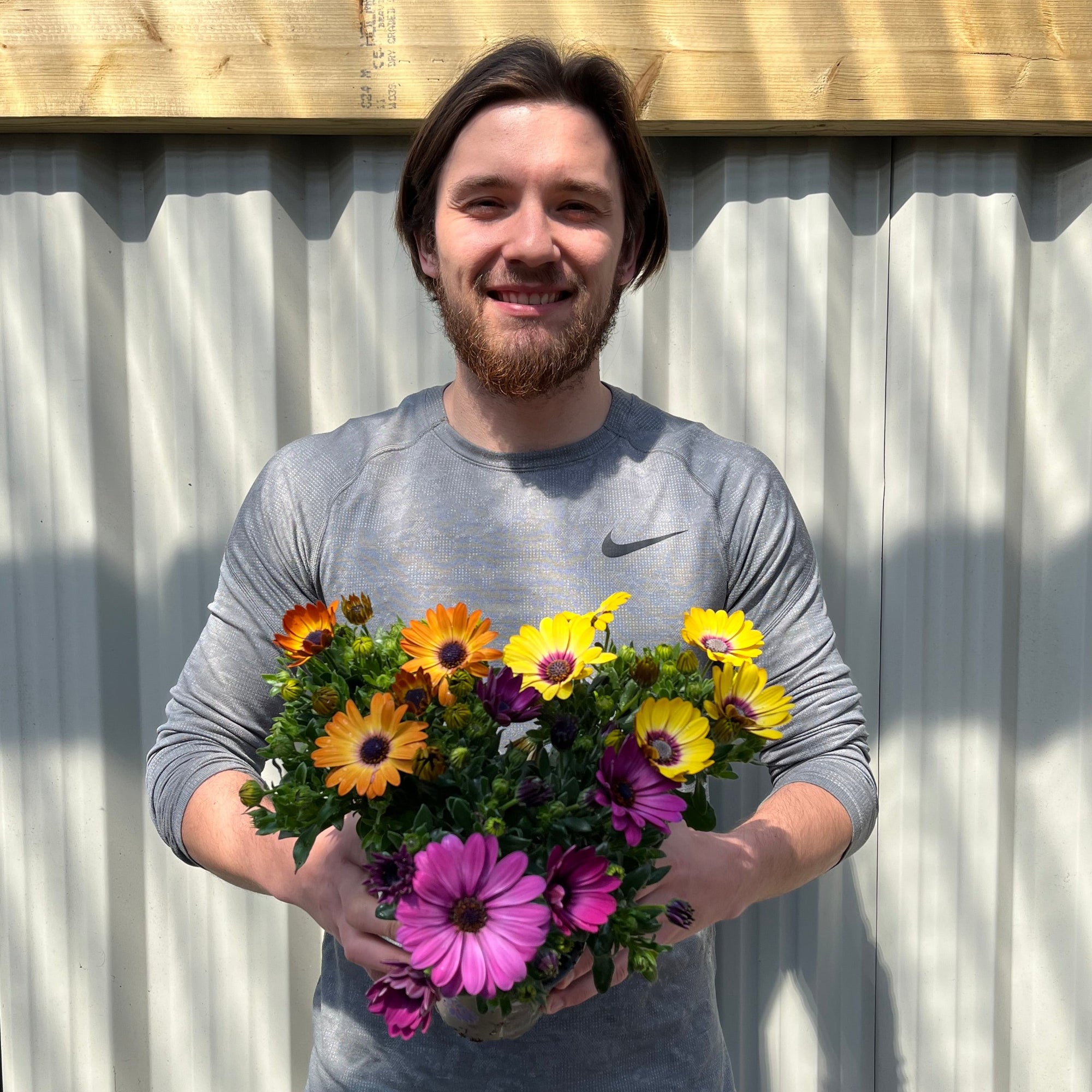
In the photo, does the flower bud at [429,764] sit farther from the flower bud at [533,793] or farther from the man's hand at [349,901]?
the man's hand at [349,901]

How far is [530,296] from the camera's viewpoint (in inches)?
56.8

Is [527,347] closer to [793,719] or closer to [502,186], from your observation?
[502,186]

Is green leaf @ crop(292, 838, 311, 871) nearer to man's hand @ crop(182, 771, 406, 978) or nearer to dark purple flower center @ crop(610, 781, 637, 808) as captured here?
man's hand @ crop(182, 771, 406, 978)

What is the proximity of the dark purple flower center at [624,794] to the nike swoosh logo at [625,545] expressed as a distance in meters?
0.57

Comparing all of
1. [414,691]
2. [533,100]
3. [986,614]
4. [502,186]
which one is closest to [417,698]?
[414,691]

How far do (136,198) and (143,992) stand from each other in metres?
1.66

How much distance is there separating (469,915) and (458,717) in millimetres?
179

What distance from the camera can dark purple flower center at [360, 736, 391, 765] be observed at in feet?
2.95

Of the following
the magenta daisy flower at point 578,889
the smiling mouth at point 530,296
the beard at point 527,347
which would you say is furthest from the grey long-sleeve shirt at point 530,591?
the magenta daisy flower at point 578,889

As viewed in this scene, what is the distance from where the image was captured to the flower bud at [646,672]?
3.33 ft

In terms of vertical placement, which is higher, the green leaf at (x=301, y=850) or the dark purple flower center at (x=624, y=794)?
the dark purple flower center at (x=624, y=794)

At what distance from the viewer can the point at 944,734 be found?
2105 millimetres

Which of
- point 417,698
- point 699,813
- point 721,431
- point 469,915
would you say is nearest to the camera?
point 469,915

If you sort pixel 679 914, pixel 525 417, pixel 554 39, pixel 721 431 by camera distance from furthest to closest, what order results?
1. pixel 721 431
2. pixel 554 39
3. pixel 525 417
4. pixel 679 914
